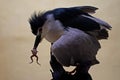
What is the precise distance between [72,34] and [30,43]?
0.82 metres

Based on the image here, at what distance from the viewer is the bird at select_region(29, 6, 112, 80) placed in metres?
0.61

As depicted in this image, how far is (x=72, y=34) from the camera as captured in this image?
62 centimetres

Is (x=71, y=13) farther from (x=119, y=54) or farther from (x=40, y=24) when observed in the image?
(x=119, y=54)

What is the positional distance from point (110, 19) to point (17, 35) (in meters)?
0.50

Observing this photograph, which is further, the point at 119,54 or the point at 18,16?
the point at 18,16

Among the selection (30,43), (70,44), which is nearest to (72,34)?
(70,44)

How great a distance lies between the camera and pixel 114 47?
136cm

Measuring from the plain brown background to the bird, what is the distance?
0.69 meters

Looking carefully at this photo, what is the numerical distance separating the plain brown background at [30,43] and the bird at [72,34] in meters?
0.69

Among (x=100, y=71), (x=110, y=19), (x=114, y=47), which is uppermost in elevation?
(x=110, y=19)

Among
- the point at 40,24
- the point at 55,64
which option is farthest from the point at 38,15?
the point at 55,64

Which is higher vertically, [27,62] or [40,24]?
[40,24]

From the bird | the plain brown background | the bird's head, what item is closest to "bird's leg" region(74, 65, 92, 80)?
the bird

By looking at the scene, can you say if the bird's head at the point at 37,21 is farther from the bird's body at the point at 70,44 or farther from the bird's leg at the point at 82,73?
the bird's leg at the point at 82,73
